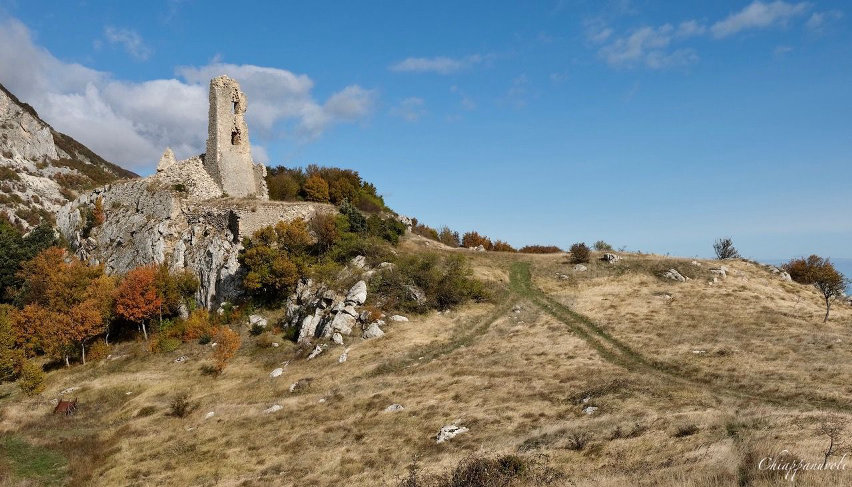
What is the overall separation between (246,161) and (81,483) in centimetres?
4491

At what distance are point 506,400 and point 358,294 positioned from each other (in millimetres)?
19836

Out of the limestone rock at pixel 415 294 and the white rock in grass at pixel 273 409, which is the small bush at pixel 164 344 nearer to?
the white rock in grass at pixel 273 409

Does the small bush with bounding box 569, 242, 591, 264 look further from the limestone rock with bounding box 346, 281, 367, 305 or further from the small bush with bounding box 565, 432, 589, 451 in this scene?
the small bush with bounding box 565, 432, 589, 451

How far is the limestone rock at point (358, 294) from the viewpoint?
A: 132ft

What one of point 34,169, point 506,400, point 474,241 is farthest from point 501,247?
point 34,169

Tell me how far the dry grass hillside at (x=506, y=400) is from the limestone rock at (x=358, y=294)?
4918 millimetres

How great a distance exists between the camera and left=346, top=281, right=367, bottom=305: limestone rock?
40.2 metres

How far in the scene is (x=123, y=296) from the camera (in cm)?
4616

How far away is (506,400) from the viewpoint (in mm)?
23938

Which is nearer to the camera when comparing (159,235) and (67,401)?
(67,401)

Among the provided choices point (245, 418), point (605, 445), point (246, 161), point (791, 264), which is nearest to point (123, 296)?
point (246, 161)

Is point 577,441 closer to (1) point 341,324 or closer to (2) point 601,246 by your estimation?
(1) point 341,324

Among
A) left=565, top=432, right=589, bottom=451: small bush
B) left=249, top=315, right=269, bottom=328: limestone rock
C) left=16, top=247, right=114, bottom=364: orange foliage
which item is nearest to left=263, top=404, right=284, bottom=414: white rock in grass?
left=249, top=315, right=269, bottom=328: limestone rock

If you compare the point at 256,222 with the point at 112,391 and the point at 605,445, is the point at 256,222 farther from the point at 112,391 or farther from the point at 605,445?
the point at 605,445
